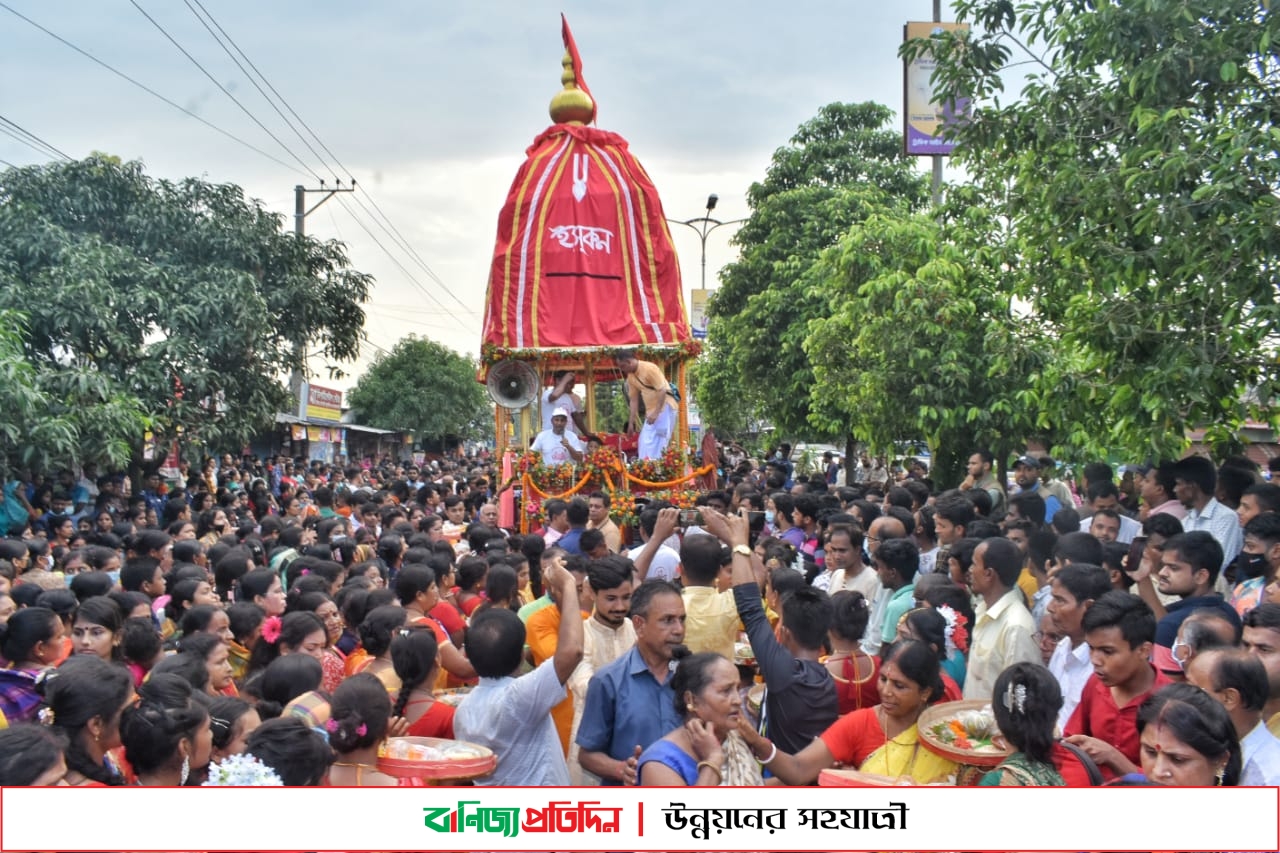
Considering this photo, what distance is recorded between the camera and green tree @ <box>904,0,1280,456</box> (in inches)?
228

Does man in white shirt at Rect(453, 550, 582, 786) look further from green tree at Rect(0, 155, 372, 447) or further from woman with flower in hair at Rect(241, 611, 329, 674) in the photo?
green tree at Rect(0, 155, 372, 447)

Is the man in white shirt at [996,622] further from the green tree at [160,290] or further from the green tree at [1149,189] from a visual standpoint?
the green tree at [160,290]

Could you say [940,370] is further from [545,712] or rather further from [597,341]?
[545,712]

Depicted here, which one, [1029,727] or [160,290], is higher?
[160,290]

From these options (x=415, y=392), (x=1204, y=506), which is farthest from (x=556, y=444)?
(x=415, y=392)

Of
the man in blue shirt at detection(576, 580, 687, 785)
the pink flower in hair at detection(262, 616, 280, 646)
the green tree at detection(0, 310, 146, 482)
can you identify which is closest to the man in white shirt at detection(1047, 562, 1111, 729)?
the man in blue shirt at detection(576, 580, 687, 785)

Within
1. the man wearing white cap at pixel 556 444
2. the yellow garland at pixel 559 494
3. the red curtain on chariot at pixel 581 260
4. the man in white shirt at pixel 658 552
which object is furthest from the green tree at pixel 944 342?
the man in white shirt at pixel 658 552

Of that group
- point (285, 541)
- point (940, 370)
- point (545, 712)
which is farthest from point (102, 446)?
point (545, 712)

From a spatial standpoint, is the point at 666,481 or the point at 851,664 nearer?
the point at 851,664

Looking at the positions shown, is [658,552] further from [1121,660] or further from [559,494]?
[559,494]

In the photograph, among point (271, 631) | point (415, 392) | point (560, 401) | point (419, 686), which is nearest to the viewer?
point (419, 686)

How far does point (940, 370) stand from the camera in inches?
423

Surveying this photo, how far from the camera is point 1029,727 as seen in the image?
2.98m

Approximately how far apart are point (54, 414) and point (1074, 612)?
35.4 ft
